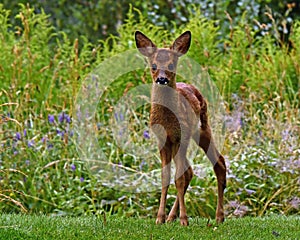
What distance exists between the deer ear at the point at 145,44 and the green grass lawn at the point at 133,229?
132cm

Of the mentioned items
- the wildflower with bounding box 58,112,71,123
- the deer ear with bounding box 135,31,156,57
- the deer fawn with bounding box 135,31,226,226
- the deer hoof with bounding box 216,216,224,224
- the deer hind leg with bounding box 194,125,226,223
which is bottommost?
the deer hoof with bounding box 216,216,224,224

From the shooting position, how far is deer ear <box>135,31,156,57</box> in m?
4.80

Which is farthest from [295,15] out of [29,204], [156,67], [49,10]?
[156,67]

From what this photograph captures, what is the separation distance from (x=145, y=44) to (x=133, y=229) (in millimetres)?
1412

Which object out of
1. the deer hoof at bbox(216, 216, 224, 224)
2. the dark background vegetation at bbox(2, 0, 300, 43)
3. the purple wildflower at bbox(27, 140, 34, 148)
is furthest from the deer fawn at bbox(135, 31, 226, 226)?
the dark background vegetation at bbox(2, 0, 300, 43)

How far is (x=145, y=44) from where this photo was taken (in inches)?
191

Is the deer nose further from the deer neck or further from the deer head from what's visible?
the deer neck

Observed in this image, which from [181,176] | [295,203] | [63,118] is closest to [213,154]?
[181,176]

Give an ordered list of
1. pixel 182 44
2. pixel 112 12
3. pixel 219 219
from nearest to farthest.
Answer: pixel 182 44 < pixel 219 219 < pixel 112 12

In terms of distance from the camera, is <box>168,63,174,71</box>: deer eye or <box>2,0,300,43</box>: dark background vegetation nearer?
<box>168,63,174,71</box>: deer eye

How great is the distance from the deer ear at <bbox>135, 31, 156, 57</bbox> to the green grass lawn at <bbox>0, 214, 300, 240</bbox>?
4.34 ft

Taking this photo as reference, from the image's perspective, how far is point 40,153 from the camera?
7.27 m

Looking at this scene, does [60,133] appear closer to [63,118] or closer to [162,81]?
[63,118]

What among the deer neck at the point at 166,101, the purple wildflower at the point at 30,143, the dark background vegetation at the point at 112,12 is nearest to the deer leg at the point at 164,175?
the deer neck at the point at 166,101
